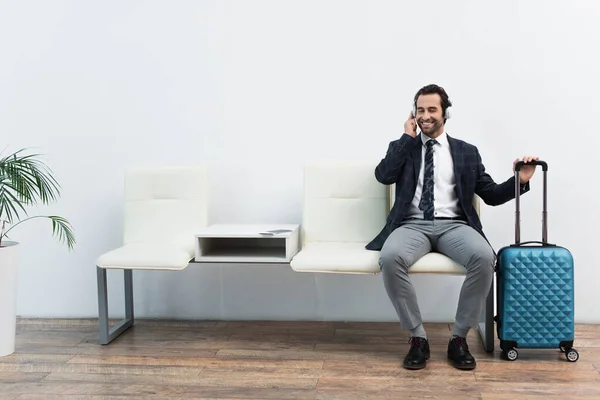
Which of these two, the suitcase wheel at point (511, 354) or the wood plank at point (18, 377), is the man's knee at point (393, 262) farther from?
the wood plank at point (18, 377)

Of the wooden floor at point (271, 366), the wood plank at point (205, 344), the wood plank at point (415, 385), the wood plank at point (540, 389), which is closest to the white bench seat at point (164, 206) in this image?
the wood plank at point (205, 344)

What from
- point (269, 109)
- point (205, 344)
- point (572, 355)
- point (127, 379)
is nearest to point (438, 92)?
point (269, 109)

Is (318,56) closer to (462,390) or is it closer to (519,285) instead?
(519,285)

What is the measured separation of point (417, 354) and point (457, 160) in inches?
40.1

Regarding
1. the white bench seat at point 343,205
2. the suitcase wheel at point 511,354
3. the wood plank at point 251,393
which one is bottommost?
the wood plank at point 251,393

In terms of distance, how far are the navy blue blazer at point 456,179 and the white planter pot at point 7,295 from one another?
1844 millimetres

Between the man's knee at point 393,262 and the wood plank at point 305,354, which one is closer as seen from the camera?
the man's knee at point 393,262

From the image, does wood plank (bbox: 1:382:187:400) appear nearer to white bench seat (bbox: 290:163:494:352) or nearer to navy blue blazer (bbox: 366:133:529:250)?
white bench seat (bbox: 290:163:494:352)

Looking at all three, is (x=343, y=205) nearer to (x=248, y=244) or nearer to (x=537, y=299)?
(x=248, y=244)

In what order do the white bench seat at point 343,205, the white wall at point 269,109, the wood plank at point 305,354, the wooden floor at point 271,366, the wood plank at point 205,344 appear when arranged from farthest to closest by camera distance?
the white wall at point 269,109
the white bench seat at point 343,205
the wood plank at point 205,344
the wood plank at point 305,354
the wooden floor at point 271,366

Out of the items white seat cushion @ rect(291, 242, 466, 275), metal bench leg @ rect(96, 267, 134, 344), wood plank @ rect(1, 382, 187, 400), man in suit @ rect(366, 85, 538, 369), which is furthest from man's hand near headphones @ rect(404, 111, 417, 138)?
metal bench leg @ rect(96, 267, 134, 344)

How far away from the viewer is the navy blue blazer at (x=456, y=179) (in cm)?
340

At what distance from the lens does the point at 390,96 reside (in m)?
3.91

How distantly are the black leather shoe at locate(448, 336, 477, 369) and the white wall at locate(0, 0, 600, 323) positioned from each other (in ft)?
2.60
